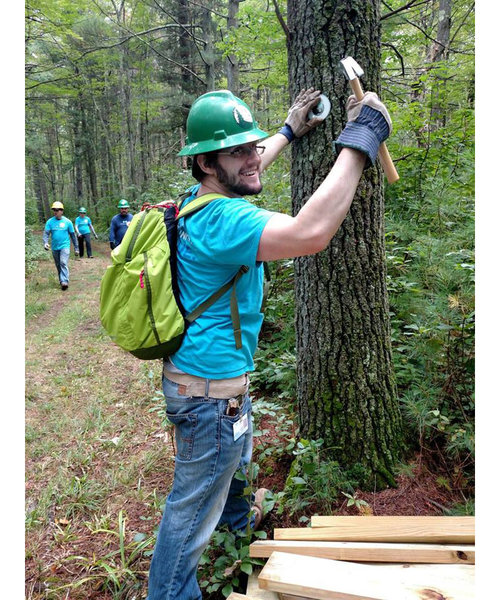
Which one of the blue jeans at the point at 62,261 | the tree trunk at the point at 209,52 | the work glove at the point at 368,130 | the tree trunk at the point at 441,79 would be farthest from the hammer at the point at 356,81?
the tree trunk at the point at 209,52

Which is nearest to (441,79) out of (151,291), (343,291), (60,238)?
(343,291)

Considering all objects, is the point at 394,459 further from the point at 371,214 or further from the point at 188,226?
the point at 188,226

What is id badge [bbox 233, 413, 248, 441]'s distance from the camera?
2097 mm

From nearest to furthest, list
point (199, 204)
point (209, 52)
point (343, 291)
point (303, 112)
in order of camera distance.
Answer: point (199, 204), point (303, 112), point (343, 291), point (209, 52)

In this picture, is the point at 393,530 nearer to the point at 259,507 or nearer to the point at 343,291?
the point at 259,507

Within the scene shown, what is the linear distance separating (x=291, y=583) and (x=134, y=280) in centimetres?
162

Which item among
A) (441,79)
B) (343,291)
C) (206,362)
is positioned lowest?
(206,362)

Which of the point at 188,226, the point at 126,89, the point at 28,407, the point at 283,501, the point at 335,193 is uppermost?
the point at 126,89

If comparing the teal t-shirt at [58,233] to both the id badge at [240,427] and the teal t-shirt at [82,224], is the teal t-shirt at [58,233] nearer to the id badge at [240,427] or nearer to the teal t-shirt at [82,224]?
the teal t-shirt at [82,224]

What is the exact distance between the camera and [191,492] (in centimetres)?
203

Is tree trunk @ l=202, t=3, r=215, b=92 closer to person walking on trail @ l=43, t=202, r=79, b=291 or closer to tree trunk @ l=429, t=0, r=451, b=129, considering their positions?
person walking on trail @ l=43, t=202, r=79, b=291

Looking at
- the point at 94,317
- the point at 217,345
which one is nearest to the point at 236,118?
the point at 217,345

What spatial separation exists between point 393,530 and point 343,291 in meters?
1.41

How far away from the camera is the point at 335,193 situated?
1.60m
